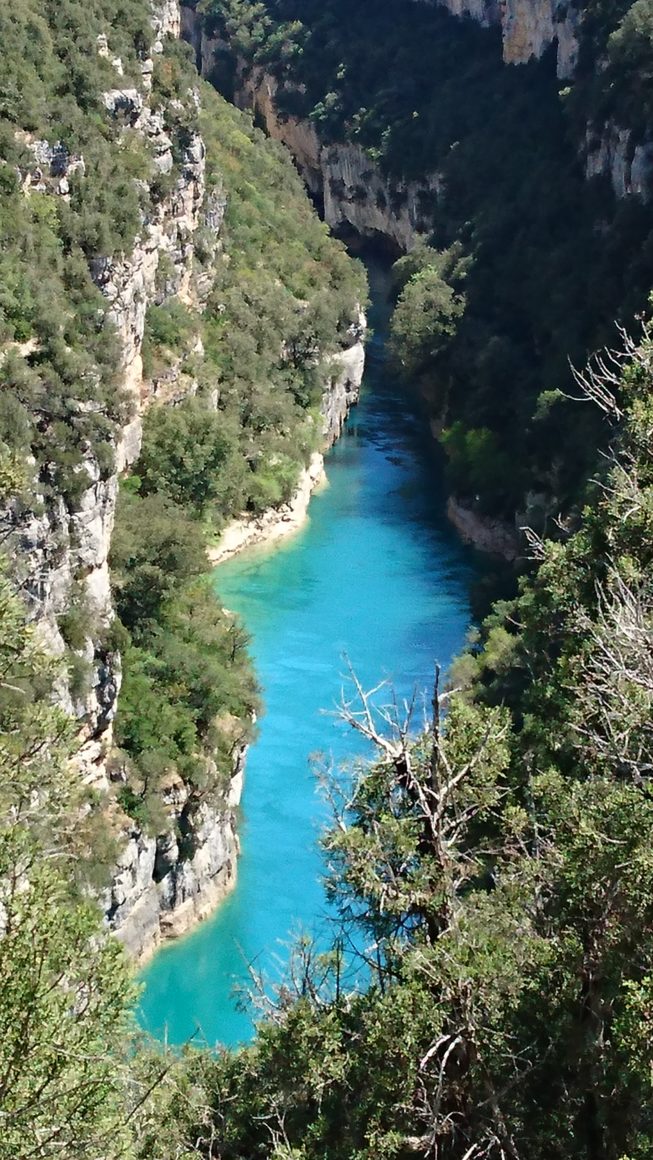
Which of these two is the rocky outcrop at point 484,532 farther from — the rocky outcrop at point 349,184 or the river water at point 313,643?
the rocky outcrop at point 349,184

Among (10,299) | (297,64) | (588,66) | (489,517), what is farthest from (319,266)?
(10,299)

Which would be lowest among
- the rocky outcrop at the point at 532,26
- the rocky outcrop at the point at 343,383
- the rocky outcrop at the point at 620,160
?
the rocky outcrop at the point at 343,383

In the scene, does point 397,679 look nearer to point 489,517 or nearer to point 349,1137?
point 489,517

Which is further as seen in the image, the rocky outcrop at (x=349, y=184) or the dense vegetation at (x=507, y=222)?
the rocky outcrop at (x=349, y=184)

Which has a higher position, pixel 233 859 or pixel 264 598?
pixel 264 598

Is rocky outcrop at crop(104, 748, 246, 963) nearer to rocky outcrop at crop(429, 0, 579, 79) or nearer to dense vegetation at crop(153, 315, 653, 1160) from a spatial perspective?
dense vegetation at crop(153, 315, 653, 1160)

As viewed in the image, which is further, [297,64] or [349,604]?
[297,64]

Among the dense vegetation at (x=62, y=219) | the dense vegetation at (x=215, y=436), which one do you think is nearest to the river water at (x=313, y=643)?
the dense vegetation at (x=215, y=436)
